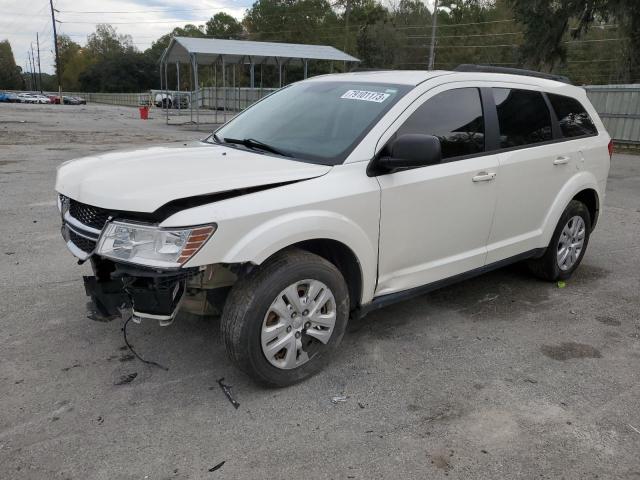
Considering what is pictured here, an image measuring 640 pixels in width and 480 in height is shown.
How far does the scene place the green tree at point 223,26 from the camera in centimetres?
8781

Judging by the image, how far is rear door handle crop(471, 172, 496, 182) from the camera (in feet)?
12.8

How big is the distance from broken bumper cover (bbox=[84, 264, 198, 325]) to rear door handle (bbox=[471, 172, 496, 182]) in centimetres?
215

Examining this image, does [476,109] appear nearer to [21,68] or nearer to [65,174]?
[65,174]

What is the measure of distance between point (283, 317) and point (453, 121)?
6.12 feet

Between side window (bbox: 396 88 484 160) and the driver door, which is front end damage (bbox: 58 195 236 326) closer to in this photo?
the driver door

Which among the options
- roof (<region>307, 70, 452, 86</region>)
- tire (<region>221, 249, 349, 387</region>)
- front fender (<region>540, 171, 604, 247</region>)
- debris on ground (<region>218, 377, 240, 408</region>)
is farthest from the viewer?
front fender (<region>540, 171, 604, 247</region>)

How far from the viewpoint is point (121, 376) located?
10.9 ft

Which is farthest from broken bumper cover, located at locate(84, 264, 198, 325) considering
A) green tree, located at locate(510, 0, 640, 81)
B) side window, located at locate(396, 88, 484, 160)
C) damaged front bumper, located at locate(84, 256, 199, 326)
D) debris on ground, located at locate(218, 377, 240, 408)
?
green tree, located at locate(510, 0, 640, 81)

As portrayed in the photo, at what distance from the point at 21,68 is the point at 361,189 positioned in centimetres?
12427

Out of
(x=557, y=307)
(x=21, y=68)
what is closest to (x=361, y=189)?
(x=557, y=307)

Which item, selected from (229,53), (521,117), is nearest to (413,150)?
(521,117)

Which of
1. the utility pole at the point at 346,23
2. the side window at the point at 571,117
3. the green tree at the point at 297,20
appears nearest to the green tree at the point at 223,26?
the green tree at the point at 297,20

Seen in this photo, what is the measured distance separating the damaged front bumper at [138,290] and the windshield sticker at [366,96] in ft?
5.65

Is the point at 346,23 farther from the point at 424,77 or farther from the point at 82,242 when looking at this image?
the point at 82,242
